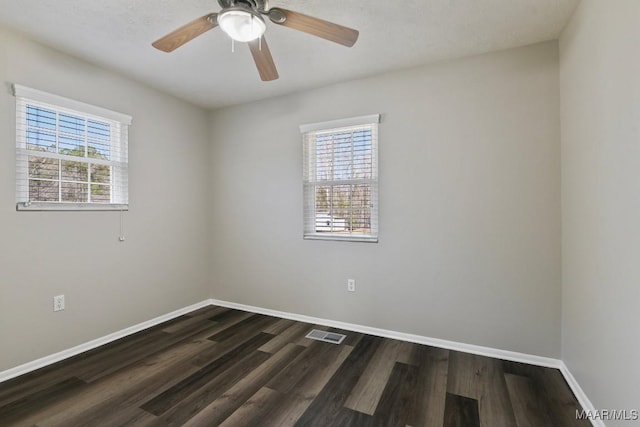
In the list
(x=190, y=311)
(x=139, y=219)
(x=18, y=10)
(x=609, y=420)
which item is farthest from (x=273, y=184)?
(x=609, y=420)

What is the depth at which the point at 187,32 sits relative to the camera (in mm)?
1739

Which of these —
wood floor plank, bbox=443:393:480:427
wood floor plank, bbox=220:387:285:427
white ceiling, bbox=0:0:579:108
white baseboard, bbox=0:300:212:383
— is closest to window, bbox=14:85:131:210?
white ceiling, bbox=0:0:579:108

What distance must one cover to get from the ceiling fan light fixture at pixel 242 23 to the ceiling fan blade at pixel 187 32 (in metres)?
0.10

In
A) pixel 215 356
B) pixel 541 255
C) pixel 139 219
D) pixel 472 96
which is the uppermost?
pixel 472 96

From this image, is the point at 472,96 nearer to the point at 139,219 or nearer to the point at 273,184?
the point at 273,184

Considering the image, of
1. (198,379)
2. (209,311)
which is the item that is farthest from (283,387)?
(209,311)

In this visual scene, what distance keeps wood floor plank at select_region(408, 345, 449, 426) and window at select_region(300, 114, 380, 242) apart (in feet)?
3.72

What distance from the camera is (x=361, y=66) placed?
9.10ft

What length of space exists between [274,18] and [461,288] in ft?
8.37

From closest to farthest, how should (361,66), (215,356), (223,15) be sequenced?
(223,15), (215,356), (361,66)

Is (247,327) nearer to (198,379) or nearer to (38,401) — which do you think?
(198,379)

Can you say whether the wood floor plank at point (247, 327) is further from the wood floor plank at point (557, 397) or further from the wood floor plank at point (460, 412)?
the wood floor plank at point (557, 397)

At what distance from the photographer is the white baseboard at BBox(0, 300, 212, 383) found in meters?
2.21

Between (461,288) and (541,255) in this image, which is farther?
(461,288)
